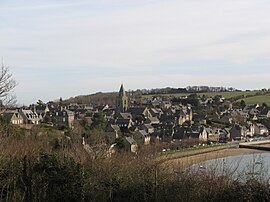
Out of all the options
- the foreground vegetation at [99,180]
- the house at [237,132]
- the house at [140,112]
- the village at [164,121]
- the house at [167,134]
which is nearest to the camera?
the foreground vegetation at [99,180]

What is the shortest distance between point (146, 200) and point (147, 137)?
28285 millimetres

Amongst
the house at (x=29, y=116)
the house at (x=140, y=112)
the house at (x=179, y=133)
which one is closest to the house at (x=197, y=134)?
the house at (x=179, y=133)

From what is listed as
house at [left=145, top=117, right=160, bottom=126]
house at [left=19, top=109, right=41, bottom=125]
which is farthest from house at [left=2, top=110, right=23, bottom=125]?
house at [left=145, top=117, right=160, bottom=126]

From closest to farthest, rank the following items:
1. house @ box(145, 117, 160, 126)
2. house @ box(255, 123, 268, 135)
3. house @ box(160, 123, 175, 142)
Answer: house @ box(160, 123, 175, 142) < house @ box(145, 117, 160, 126) < house @ box(255, 123, 268, 135)

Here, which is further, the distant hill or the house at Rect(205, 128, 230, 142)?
the distant hill

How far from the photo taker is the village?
35531 millimetres

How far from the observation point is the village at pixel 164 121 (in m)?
35.5

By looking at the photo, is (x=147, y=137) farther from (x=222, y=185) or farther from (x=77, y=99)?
(x=77, y=99)

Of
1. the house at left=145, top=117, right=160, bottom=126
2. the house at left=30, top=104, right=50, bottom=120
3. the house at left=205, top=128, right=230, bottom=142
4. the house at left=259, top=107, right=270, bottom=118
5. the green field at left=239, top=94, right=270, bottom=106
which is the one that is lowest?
the house at left=205, top=128, right=230, bottom=142

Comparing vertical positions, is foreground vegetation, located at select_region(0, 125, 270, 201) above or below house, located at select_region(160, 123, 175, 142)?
above

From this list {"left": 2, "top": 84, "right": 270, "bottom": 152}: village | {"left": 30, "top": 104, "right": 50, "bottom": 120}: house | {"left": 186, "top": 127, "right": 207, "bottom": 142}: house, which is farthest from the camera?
{"left": 30, "top": 104, "right": 50, "bottom": 120}: house

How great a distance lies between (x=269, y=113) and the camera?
6309 cm

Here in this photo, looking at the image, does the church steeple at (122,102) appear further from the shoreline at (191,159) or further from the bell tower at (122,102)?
the shoreline at (191,159)

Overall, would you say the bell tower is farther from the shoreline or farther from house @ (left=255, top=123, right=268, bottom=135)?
the shoreline
